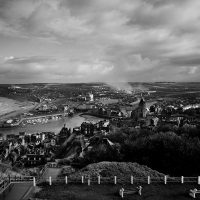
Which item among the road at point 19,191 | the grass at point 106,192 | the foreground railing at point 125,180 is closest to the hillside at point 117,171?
the foreground railing at point 125,180

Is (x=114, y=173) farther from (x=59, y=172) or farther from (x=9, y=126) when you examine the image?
(x=9, y=126)

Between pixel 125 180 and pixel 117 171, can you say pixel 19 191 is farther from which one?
pixel 117 171

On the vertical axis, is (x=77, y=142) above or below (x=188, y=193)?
below

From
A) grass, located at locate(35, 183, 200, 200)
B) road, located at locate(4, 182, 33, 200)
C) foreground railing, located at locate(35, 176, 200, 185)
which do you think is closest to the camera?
grass, located at locate(35, 183, 200, 200)

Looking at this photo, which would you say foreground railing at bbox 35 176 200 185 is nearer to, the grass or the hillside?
the grass

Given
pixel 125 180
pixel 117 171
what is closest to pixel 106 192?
→ pixel 125 180

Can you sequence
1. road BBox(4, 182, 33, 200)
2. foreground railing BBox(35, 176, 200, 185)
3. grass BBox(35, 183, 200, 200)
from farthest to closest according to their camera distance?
foreground railing BBox(35, 176, 200, 185), road BBox(4, 182, 33, 200), grass BBox(35, 183, 200, 200)

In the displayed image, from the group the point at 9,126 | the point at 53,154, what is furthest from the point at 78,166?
the point at 9,126

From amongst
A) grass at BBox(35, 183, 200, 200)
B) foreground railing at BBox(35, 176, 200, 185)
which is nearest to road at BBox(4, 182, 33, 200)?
grass at BBox(35, 183, 200, 200)
